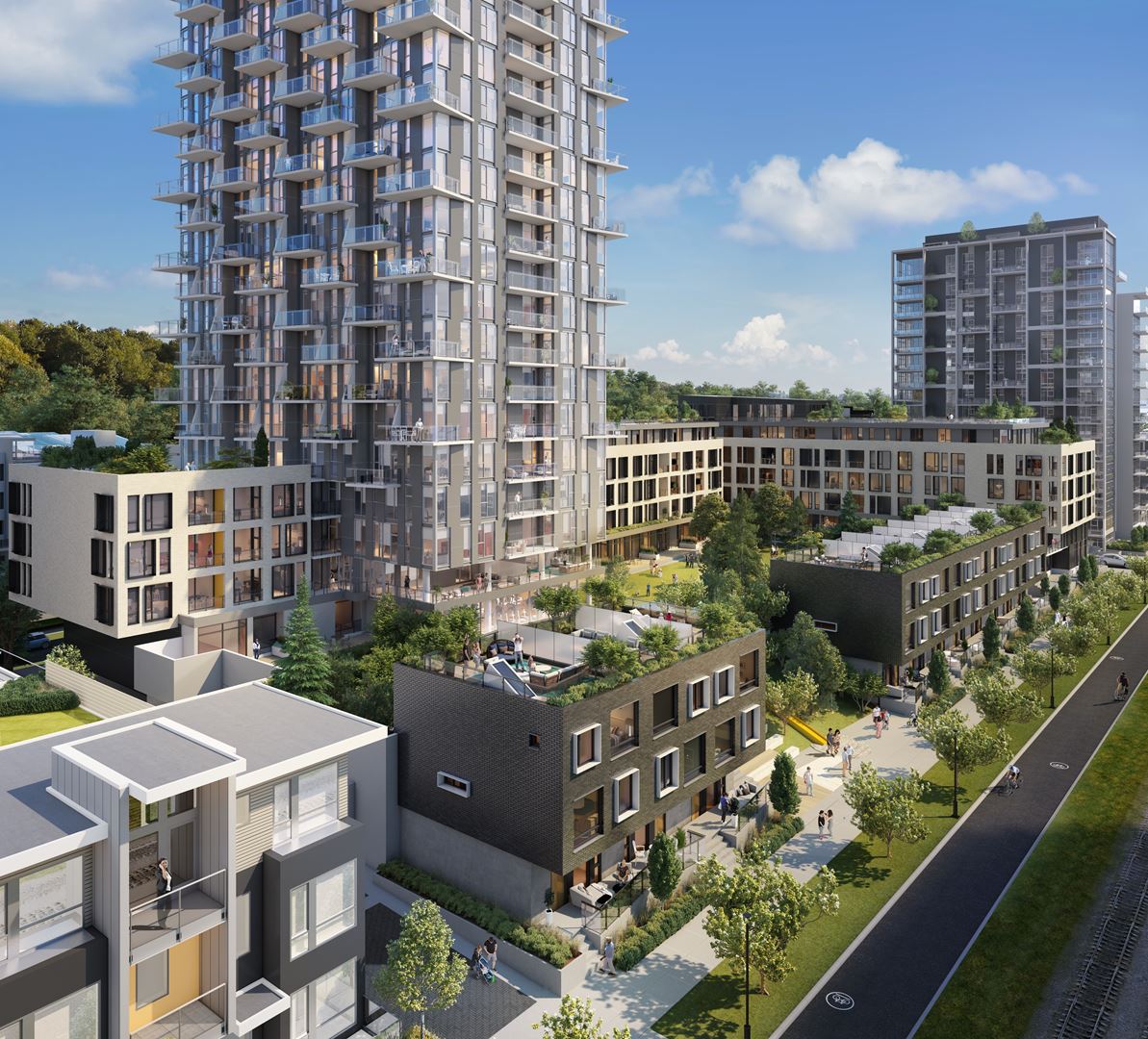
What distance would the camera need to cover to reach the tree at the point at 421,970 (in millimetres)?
23406

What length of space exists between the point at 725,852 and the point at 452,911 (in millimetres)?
10196

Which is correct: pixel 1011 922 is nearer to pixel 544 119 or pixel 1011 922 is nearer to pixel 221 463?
pixel 221 463

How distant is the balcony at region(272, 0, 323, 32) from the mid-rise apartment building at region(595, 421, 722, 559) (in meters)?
39.4

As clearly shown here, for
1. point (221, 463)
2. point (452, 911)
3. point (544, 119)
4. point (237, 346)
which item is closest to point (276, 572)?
point (221, 463)

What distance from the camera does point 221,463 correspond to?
178 ft

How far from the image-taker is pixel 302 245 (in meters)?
59.9

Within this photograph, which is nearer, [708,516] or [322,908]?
[322,908]

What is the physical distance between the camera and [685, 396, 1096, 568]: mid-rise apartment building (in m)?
81.8

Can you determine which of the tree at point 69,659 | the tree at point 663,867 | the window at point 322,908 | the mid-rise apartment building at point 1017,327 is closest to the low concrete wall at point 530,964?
the tree at point 663,867

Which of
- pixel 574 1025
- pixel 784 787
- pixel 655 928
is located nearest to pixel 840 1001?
pixel 655 928

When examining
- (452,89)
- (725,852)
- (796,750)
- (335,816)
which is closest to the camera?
(335,816)

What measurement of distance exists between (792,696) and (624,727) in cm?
1522

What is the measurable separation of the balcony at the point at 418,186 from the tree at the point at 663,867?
39441 mm

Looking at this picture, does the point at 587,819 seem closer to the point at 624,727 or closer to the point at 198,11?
the point at 624,727
